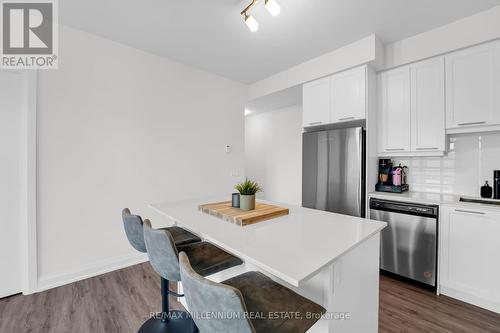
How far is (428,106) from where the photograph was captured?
98.0 inches

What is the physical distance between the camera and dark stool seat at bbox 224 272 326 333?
34.3 inches

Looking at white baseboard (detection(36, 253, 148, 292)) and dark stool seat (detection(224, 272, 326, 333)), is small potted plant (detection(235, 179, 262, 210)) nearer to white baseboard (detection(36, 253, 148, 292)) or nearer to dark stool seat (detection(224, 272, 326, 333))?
dark stool seat (detection(224, 272, 326, 333))

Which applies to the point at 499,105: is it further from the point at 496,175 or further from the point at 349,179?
the point at 349,179

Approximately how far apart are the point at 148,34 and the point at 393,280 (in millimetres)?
3923

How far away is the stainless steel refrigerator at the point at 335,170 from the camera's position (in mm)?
2648

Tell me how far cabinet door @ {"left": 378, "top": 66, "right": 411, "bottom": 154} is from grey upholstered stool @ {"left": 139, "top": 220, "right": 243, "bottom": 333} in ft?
7.92

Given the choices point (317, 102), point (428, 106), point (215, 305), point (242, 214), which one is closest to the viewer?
point (215, 305)

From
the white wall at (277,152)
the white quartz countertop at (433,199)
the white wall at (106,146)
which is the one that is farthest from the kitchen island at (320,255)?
→ the white wall at (277,152)

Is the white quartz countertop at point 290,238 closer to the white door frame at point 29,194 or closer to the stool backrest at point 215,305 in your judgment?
the stool backrest at point 215,305

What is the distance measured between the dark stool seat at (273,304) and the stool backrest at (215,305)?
0.20 meters
